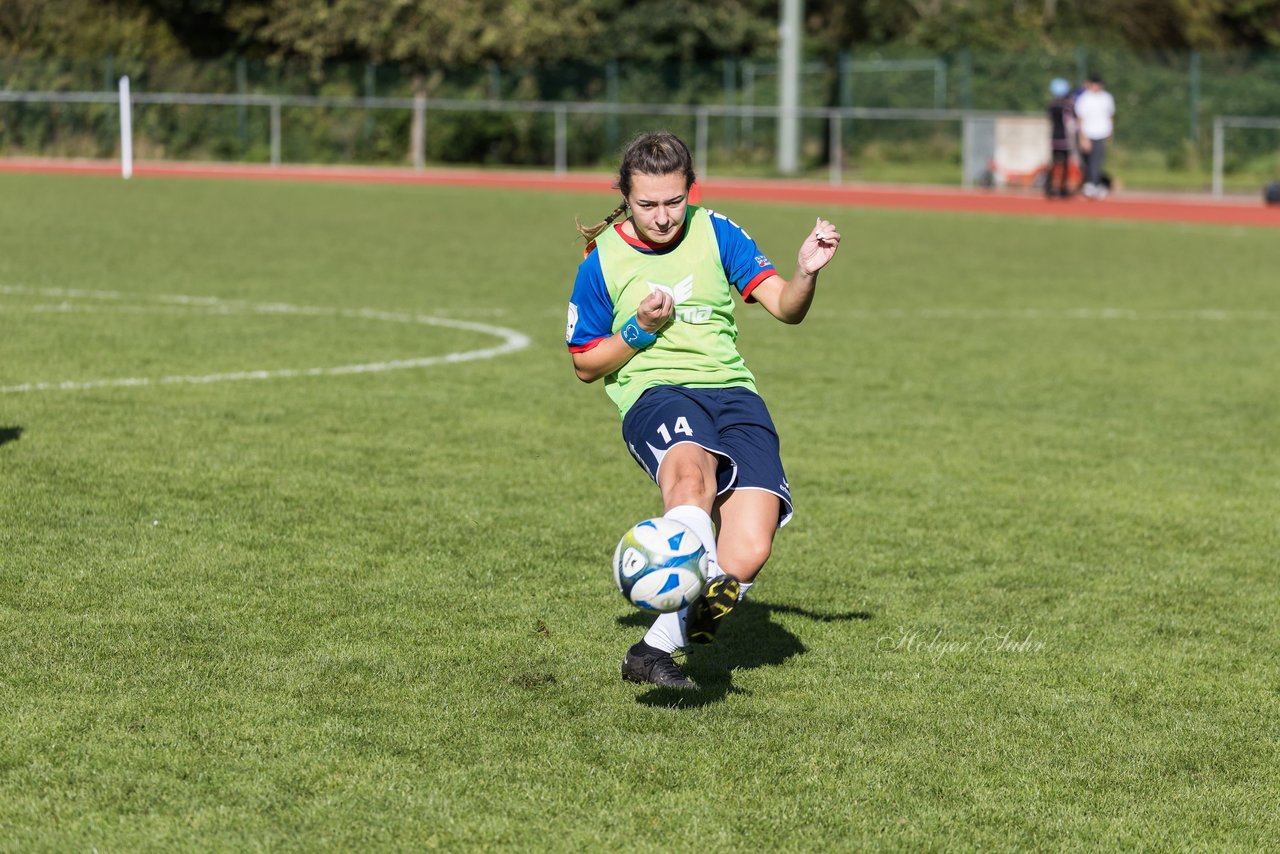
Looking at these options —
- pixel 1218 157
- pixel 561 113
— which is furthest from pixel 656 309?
pixel 561 113

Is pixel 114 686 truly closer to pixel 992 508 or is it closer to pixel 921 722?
pixel 921 722

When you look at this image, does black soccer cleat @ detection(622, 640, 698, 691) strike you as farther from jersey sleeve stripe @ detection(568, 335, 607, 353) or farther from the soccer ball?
jersey sleeve stripe @ detection(568, 335, 607, 353)

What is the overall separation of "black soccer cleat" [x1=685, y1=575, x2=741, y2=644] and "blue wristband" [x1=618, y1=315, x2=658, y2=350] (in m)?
0.79

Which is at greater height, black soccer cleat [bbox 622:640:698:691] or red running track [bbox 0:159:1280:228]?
red running track [bbox 0:159:1280:228]

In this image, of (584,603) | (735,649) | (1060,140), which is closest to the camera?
(735,649)

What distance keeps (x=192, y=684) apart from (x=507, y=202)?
1070 inches

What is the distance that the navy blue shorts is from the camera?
5.30 m

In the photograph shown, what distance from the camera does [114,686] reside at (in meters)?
5.01

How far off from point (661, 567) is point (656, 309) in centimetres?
77

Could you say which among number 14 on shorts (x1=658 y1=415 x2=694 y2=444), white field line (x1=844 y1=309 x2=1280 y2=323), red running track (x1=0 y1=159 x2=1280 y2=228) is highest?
red running track (x1=0 y1=159 x2=1280 y2=228)

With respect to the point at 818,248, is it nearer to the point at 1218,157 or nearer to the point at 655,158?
the point at 655,158

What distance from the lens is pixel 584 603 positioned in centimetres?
617

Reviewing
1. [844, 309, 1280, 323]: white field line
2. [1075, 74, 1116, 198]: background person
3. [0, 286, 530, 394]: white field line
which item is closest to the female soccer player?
[0, 286, 530, 394]: white field line

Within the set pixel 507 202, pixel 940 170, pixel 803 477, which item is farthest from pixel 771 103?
pixel 803 477
